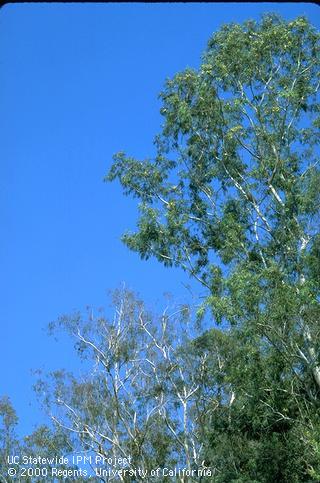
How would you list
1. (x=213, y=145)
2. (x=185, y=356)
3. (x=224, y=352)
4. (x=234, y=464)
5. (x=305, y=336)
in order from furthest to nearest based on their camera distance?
(x=185, y=356)
(x=224, y=352)
(x=234, y=464)
(x=213, y=145)
(x=305, y=336)

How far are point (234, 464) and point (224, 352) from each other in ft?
10.2

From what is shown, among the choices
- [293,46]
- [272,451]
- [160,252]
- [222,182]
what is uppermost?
[293,46]

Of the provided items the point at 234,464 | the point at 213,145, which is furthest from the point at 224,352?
the point at 213,145

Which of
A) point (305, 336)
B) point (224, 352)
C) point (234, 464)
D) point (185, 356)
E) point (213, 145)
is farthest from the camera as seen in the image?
point (185, 356)

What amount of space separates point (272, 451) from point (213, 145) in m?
7.27

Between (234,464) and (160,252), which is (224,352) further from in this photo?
(160,252)

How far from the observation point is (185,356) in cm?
2447

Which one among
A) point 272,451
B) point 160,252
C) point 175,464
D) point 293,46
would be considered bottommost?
point 272,451

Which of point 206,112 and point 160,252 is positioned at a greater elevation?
point 206,112

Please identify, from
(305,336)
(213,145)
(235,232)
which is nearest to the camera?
(305,336)

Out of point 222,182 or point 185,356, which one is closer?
point 222,182

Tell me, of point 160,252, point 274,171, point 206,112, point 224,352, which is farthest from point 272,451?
point 206,112

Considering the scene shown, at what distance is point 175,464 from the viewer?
2462 centimetres

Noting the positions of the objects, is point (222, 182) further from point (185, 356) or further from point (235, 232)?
point (185, 356)
